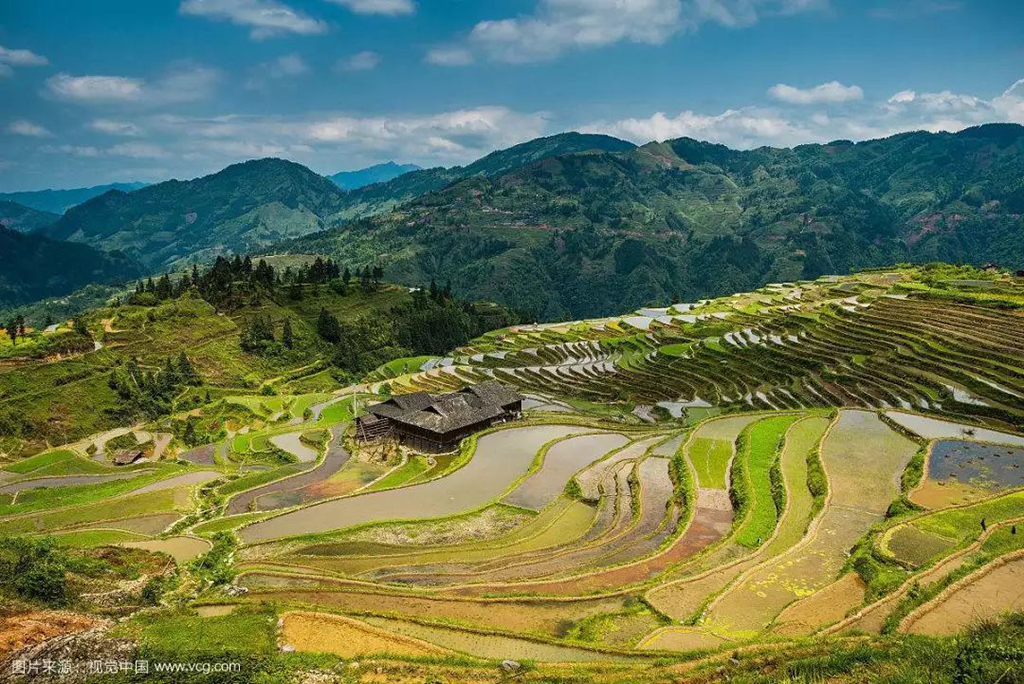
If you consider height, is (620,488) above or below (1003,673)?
below

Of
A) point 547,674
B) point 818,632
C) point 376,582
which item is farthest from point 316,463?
point 818,632

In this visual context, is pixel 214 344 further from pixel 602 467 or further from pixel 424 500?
pixel 602 467

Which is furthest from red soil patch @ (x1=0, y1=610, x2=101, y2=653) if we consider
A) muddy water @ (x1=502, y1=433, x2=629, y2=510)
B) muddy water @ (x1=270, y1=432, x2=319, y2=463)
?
muddy water @ (x1=270, y1=432, x2=319, y2=463)

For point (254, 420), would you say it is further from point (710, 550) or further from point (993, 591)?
point (993, 591)

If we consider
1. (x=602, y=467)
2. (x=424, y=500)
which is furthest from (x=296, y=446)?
(x=602, y=467)

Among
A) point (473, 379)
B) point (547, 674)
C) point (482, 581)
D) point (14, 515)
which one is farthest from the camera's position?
point (473, 379)

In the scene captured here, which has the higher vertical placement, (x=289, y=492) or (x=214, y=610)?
(x=214, y=610)

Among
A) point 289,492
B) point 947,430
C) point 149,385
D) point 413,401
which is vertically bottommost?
point 947,430
